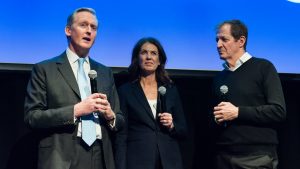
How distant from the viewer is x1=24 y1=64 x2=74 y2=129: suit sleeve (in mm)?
2490

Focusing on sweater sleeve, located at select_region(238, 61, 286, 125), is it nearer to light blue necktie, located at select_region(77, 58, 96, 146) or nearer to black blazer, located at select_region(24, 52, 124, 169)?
black blazer, located at select_region(24, 52, 124, 169)

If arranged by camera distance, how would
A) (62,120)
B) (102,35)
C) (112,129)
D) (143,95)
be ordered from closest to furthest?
(62,120) < (112,129) < (143,95) < (102,35)

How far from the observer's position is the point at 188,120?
3713 millimetres

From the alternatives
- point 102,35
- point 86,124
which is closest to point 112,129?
point 86,124

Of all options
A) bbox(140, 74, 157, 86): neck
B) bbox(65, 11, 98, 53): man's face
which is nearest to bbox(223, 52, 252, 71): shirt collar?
bbox(140, 74, 157, 86): neck

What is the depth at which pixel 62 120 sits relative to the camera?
8.16 ft

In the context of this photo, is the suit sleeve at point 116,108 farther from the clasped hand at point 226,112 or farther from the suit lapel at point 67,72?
the clasped hand at point 226,112

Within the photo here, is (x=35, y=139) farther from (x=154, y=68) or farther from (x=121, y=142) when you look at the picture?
(x=154, y=68)

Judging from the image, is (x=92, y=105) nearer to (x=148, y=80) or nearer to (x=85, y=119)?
(x=85, y=119)

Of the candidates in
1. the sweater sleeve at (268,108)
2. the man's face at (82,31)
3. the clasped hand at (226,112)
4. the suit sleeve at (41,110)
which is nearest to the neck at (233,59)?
the sweater sleeve at (268,108)

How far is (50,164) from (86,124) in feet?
0.98

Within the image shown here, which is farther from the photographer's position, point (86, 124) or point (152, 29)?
point (152, 29)

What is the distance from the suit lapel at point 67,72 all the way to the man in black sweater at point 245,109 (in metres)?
0.93

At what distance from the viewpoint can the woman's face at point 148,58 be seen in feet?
10.7
